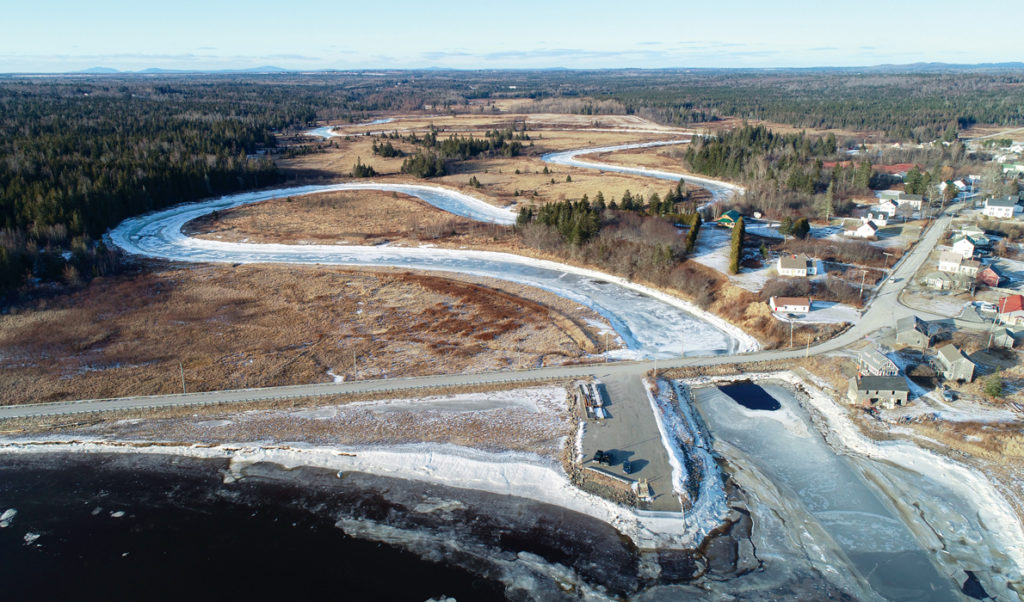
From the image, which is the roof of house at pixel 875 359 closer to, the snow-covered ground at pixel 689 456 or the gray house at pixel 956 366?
the gray house at pixel 956 366

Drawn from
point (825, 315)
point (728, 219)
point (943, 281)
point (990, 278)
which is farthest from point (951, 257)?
point (728, 219)

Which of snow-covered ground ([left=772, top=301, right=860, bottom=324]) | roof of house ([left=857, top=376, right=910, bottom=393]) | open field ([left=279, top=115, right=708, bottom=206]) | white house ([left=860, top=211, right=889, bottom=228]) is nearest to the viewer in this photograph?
roof of house ([left=857, top=376, right=910, bottom=393])

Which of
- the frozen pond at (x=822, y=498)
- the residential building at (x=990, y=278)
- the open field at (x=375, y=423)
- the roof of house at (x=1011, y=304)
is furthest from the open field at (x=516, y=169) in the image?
the frozen pond at (x=822, y=498)

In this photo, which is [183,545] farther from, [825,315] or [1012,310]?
[1012,310]

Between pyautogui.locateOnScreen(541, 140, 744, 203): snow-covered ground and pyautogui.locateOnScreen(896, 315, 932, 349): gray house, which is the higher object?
pyautogui.locateOnScreen(541, 140, 744, 203): snow-covered ground

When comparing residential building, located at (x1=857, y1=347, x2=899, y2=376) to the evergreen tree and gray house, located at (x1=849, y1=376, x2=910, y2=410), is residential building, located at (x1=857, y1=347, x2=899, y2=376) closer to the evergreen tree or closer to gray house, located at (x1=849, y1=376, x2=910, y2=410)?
gray house, located at (x1=849, y1=376, x2=910, y2=410)

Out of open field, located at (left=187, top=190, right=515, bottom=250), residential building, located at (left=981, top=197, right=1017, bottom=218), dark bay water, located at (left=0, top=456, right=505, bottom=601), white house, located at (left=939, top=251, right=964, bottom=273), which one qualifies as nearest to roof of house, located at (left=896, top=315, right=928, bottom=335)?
white house, located at (left=939, top=251, right=964, bottom=273)

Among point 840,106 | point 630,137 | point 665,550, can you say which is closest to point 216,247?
point 665,550
